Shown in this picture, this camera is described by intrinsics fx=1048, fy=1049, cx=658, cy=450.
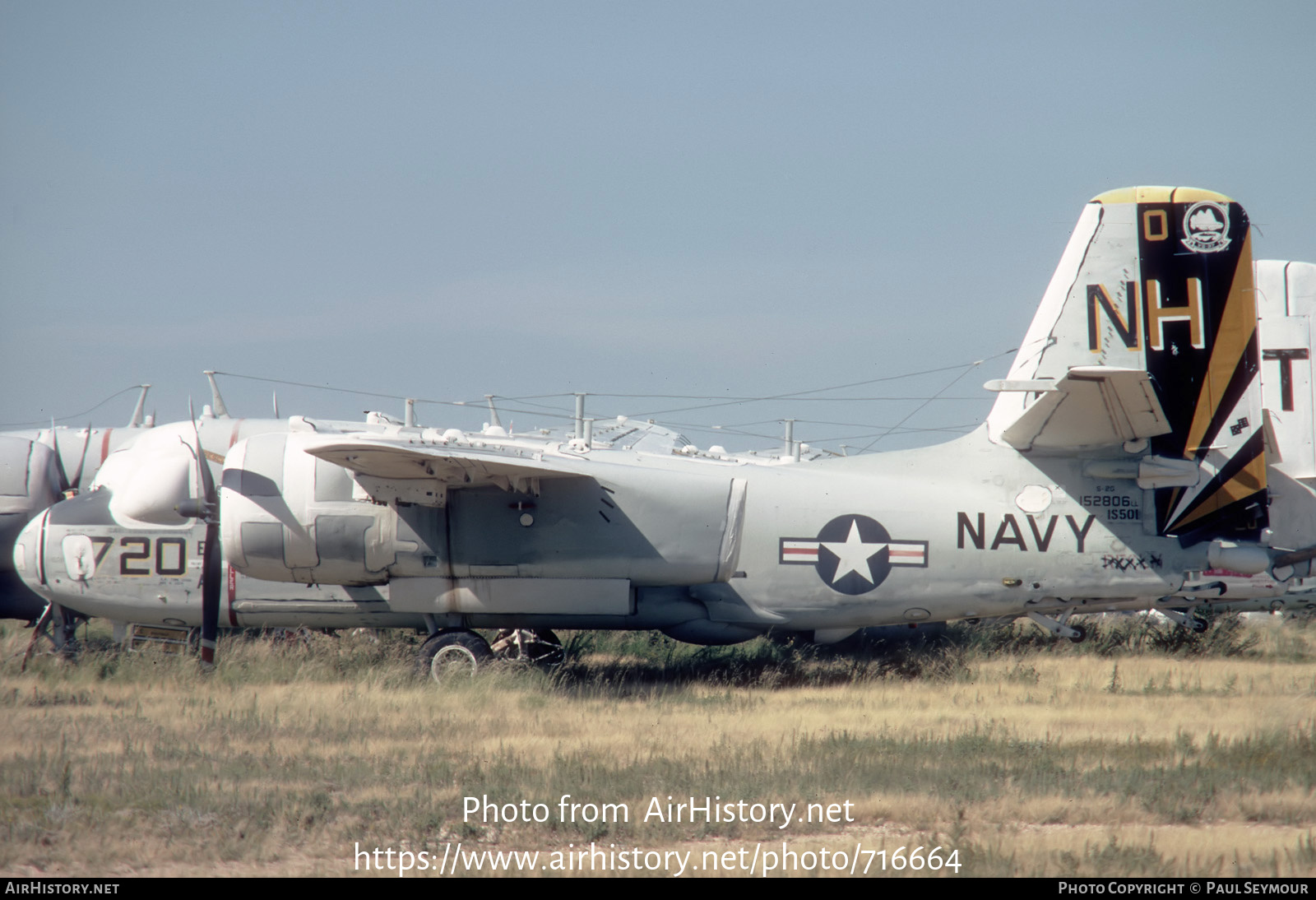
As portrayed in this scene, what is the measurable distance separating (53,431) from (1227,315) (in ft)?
65.5

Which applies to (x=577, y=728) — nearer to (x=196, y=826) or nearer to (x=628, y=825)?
(x=628, y=825)

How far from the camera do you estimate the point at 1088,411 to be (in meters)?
11.9

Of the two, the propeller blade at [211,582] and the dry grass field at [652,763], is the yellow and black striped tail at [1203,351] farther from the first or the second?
the propeller blade at [211,582]

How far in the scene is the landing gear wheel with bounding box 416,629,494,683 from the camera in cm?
1283

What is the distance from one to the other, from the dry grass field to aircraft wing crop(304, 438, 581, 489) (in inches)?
94.4

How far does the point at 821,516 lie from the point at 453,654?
16.1 ft

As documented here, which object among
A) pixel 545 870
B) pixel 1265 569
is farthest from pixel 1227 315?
pixel 545 870

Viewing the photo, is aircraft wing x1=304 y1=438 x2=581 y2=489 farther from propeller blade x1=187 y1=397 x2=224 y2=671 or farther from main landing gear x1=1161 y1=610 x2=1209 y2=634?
main landing gear x1=1161 y1=610 x2=1209 y2=634

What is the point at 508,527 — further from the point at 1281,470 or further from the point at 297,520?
the point at 1281,470

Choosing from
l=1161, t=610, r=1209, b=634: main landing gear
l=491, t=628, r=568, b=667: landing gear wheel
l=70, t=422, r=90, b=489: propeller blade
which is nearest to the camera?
l=491, t=628, r=568, b=667: landing gear wheel

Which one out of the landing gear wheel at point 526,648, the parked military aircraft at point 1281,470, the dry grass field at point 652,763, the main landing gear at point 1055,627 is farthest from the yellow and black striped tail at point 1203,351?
the landing gear wheel at point 526,648

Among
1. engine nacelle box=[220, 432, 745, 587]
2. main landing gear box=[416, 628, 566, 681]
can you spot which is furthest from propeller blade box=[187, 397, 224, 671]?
main landing gear box=[416, 628, 566, 681]

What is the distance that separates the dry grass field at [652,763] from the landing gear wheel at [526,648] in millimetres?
545
